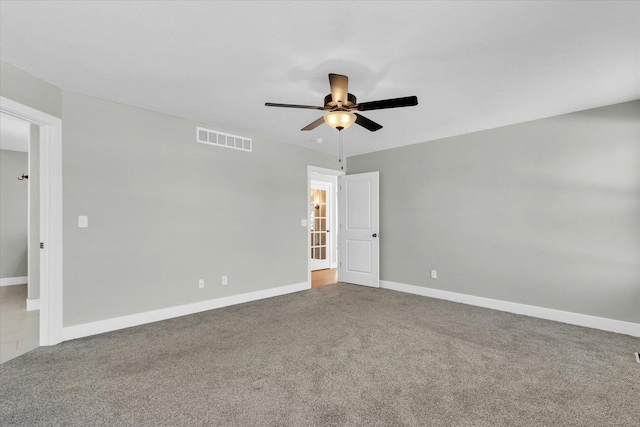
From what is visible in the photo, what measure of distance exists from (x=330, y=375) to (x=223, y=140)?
3361 mm

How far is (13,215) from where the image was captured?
18.9 feet

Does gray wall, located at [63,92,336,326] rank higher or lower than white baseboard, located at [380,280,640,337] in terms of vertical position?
higher

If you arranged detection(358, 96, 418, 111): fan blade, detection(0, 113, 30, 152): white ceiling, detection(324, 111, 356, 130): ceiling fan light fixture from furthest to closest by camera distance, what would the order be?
detection(0, 113, 30, 152): white ceiling, detection(324, 111, 356, 130): ceiling fan light fixture, detection(358, 96, 418, 111): fan blade

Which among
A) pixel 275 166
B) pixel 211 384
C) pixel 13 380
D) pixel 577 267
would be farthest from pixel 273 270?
pixel 577 267

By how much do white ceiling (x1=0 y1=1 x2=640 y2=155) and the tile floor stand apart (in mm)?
2590

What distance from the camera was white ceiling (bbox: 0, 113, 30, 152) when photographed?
4.32 meters

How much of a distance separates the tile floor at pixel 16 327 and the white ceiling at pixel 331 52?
2.59 m

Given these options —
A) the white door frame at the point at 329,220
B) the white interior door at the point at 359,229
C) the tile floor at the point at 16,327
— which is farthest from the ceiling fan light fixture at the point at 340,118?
the white door frame at the point at 329,220

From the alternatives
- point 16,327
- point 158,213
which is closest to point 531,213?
point 158,213

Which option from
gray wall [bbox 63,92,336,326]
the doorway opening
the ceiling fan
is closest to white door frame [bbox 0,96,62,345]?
gray wall [bbox 63,92,336,326]

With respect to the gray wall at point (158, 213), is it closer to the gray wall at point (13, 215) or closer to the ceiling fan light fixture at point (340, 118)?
the ceiling fan light fixture at point (340, 118)

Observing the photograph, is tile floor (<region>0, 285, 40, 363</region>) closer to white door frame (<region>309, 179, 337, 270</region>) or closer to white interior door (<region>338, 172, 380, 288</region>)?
white interior door (<region>338, 172, 380, 288</region>)

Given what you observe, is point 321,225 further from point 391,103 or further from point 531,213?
point 391,103

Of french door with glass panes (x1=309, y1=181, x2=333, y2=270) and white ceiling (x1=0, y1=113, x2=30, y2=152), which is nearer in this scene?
white ceiling (x1=0, y1=113, x2=30, y2=152)
